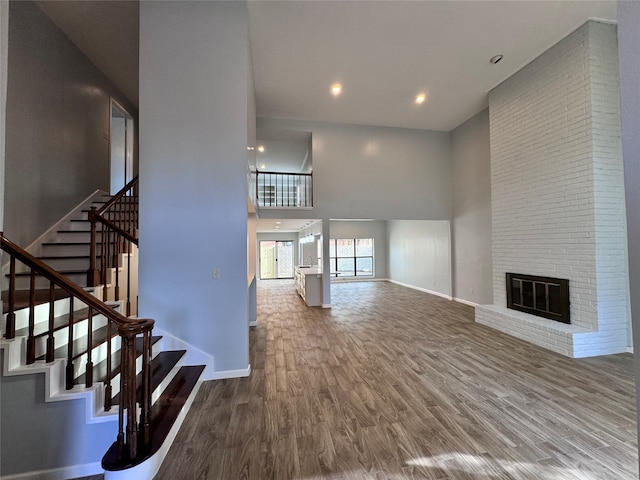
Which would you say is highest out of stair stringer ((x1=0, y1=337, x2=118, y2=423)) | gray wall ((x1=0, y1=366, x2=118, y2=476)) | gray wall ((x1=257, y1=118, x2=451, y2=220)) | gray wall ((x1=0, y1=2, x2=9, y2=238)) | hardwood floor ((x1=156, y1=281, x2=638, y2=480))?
gray wall ((x1=257, y1=118, x2=451, y2=220))

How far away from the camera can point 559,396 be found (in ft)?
8.18

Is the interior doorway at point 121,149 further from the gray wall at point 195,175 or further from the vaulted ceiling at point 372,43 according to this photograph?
the gray wall at point 195,175

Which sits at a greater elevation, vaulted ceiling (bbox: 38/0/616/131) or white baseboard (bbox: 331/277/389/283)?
vaulted ceiling (bbox: 38/0/616/131)

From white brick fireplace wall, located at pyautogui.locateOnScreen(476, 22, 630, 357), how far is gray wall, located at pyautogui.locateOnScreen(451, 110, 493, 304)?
1.30 metres

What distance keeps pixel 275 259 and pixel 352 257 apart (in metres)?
3.78

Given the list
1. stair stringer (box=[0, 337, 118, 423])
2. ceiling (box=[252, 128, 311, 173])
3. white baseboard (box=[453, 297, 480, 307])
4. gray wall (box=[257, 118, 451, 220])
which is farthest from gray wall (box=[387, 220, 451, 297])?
stair stringer (box=[0, 337, 118, 423])

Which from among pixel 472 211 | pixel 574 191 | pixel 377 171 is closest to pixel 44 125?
pixel 377 171

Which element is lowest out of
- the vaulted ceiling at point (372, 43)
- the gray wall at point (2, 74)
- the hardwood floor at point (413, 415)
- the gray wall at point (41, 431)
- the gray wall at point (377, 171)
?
the hardwood floor at point (413, 415)

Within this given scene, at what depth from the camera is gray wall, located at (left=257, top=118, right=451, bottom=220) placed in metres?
6.41

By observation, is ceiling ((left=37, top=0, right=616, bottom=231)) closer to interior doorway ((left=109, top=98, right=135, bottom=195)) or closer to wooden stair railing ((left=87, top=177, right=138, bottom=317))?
interior doorway ((left=109, top=98, right=135, bottom=195))

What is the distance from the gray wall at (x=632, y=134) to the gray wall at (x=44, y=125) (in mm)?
4813

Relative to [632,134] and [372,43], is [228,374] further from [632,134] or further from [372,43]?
[372,43]

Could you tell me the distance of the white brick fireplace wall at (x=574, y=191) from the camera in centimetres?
344

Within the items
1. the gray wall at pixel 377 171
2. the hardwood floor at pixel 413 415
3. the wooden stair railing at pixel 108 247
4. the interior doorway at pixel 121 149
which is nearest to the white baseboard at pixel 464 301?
the gray wall at pixel 377 171
